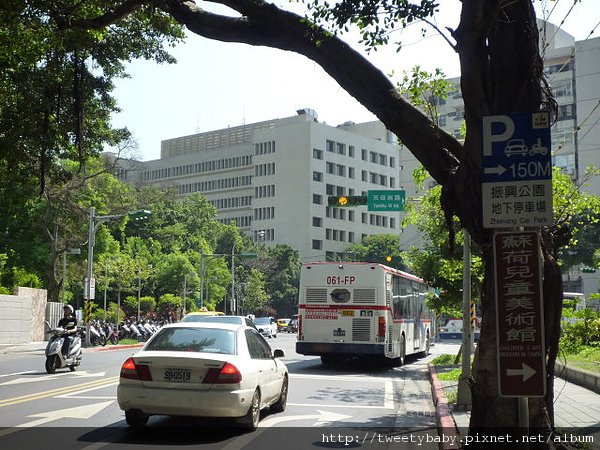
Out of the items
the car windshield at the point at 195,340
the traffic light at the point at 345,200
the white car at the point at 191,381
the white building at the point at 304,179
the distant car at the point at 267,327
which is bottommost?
the distant car at the point at 267,327

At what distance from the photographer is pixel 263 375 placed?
9812 millimetres

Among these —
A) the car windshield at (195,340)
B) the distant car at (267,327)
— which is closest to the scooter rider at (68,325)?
the car windshield at (195,340)

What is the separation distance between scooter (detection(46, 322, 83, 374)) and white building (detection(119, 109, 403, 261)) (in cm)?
8205

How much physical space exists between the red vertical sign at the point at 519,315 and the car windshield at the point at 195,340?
4.41 metres

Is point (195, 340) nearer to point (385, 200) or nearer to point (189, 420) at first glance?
point (189, 420)

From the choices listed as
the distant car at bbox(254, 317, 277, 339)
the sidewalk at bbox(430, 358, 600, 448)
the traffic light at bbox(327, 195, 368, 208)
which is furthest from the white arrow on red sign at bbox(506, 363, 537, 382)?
the distant car at bbox(254, 317, 277, 339)

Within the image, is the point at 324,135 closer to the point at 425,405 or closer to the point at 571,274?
the point at 571,274

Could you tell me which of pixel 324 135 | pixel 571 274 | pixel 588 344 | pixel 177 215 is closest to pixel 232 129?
pixel 324 135

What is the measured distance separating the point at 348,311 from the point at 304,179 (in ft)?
271

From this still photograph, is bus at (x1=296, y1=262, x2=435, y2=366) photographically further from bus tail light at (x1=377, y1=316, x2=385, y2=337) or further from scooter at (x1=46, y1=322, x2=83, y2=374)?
scooter at (x1=46, y1=322, x2=83, y2=374)

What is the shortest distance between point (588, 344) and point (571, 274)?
56.5m

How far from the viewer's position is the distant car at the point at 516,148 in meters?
5.94

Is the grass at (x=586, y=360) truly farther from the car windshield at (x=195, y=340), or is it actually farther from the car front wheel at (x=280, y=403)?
the car windshield at (x=195, y=340)

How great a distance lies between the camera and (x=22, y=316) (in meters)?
35.0
